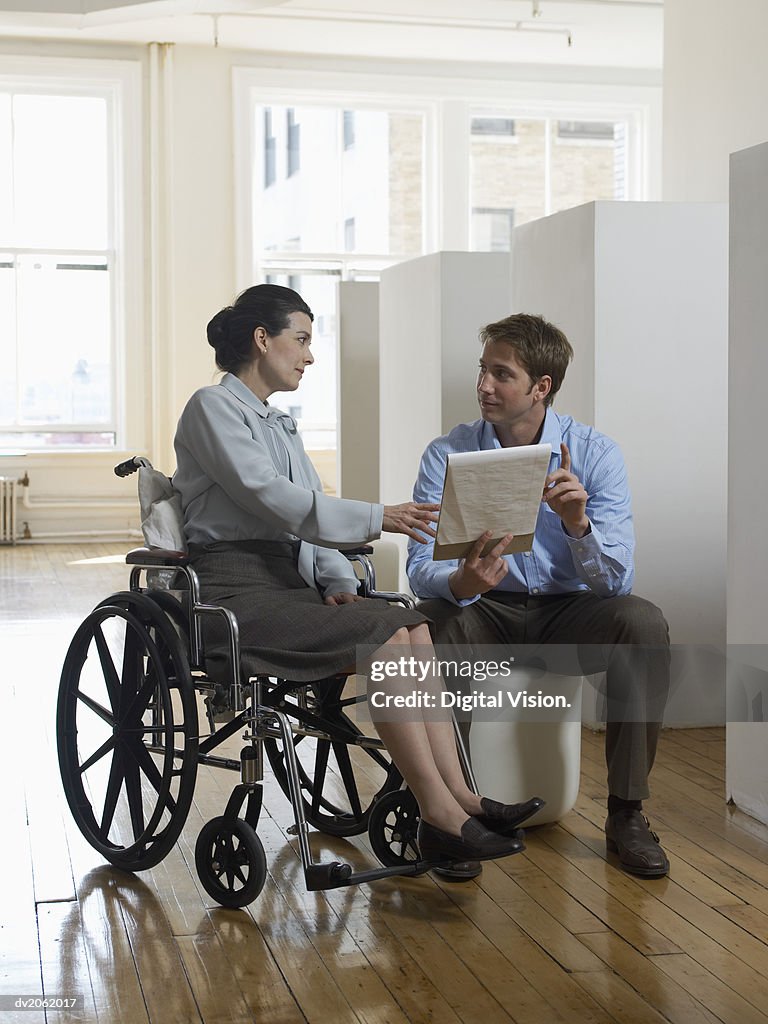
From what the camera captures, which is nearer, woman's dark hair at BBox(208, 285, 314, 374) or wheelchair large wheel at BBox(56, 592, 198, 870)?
wheelchair large wheel at BBox(56, 592, 198, 870)

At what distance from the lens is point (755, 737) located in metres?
3.22

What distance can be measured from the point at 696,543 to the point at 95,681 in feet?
7.33

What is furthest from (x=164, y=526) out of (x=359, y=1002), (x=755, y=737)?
(x=755, y=737)

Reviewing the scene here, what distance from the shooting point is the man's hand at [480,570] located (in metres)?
2.75

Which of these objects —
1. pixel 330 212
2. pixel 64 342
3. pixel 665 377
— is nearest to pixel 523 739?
pixel 665 377

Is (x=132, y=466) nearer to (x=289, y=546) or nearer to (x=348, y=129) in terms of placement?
(x=289, y=546)

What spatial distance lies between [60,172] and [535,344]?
7823 mm

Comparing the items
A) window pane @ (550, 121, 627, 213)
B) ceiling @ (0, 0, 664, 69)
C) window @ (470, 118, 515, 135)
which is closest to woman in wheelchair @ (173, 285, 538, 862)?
ceiling @ (0, 0, 664, 69)

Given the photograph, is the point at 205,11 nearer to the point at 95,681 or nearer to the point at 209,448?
the point at 95,681

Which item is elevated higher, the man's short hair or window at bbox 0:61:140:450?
window at bbox 0:61:140:450

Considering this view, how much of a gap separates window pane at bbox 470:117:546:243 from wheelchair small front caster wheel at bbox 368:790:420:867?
8.38 m

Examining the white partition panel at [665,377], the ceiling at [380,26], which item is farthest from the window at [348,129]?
the white partition panel at [665,377]

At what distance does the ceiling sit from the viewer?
833cm

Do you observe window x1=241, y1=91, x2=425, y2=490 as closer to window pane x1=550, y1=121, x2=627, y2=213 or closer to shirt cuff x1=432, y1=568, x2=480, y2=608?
window pane x1=550, y1=121, x2=627, y2=213
